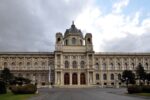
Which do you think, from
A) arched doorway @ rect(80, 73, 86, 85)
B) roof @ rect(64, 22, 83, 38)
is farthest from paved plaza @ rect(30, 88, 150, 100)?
roof @ rect(64, 22, 83, 38)

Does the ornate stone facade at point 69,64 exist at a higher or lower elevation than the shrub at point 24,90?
higher

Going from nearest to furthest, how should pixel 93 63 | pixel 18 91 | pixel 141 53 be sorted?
pixel 18 91, pixel 93 63, pixel 141 53

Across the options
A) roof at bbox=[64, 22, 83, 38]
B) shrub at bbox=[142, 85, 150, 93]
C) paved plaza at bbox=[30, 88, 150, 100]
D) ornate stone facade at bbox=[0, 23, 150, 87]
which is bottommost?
paved plaza at bbox=[30, 88, 150, 100]

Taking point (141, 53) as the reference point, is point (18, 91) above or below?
below

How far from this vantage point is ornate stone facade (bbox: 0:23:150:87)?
5010 inches

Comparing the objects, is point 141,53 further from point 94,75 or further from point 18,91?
point 18,91

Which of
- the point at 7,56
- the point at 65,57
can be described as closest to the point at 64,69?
the point at 65,57

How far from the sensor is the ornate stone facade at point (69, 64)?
127m

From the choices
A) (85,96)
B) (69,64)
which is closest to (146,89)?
(85,96)

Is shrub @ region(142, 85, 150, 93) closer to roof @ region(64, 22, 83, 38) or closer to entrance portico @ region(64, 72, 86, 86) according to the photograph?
entrance portico @ region(64, 72, 86, 86)

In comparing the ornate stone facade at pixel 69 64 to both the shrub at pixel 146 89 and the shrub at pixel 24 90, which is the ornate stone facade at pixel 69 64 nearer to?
the shrub at pixel 24 90

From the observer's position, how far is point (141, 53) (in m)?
138

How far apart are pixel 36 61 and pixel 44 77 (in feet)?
24.4

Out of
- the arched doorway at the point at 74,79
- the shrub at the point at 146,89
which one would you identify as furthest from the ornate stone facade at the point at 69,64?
the shrub at the point at 146,89
